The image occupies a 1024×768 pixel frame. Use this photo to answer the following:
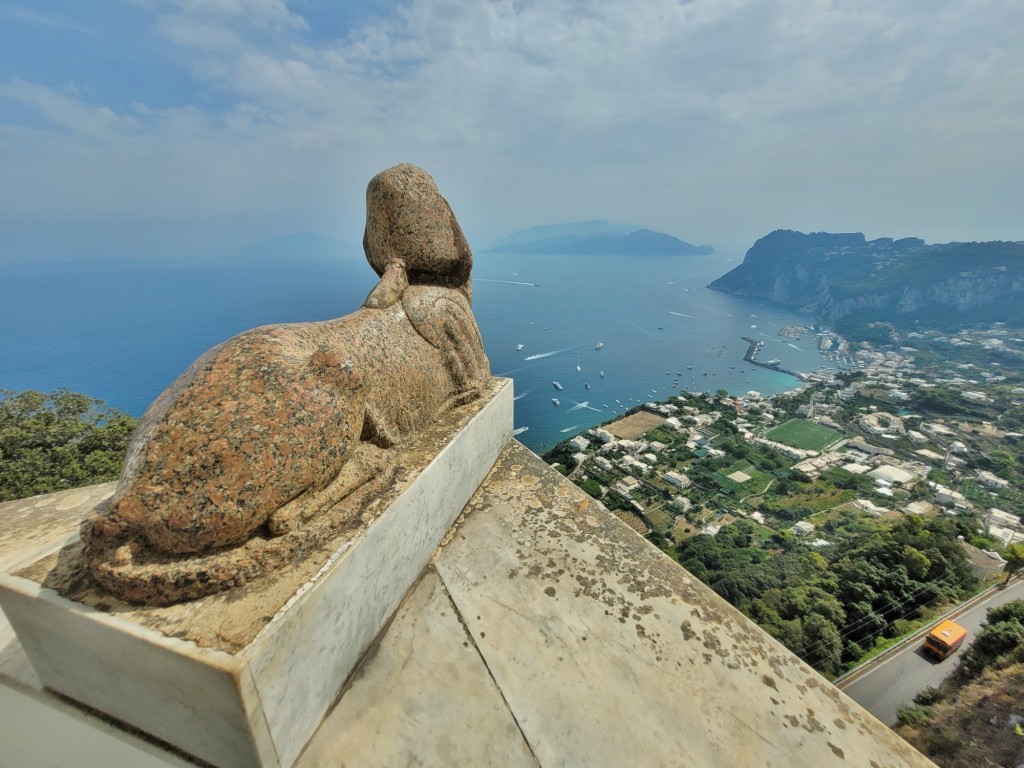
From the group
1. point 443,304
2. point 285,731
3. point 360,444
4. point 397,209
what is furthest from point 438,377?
point 285,731

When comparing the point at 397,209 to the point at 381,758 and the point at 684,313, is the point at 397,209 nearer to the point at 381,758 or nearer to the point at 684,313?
the point at 381,758

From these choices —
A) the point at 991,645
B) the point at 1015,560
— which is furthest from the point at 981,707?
the point at 1015,560

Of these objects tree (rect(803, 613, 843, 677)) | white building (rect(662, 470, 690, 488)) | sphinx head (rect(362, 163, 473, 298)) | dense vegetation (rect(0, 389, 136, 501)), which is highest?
sphinx head (rect(362, 163, 473, 298))

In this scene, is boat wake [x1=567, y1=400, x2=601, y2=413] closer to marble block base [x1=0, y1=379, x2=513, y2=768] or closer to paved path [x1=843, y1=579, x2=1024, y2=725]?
paved path [x1=843, y1=579, x2=1024, y2=725]

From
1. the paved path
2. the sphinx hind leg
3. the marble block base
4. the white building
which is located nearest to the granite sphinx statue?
the sphinx hind leg

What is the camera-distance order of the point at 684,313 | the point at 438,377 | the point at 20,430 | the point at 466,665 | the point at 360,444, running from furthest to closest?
1. the point at 684,313
2. the point at 20,430
3. the point at 438,377
4. the point at 360,444
5. the point at 466,665

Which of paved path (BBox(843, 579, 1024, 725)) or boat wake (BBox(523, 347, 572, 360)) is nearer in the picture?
paved path (BBox(843, 579, 1024, 725))

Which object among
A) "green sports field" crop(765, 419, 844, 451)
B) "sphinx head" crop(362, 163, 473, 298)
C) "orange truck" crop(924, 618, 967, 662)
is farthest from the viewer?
"green sports field" crop(765, 419, 844, 451)
